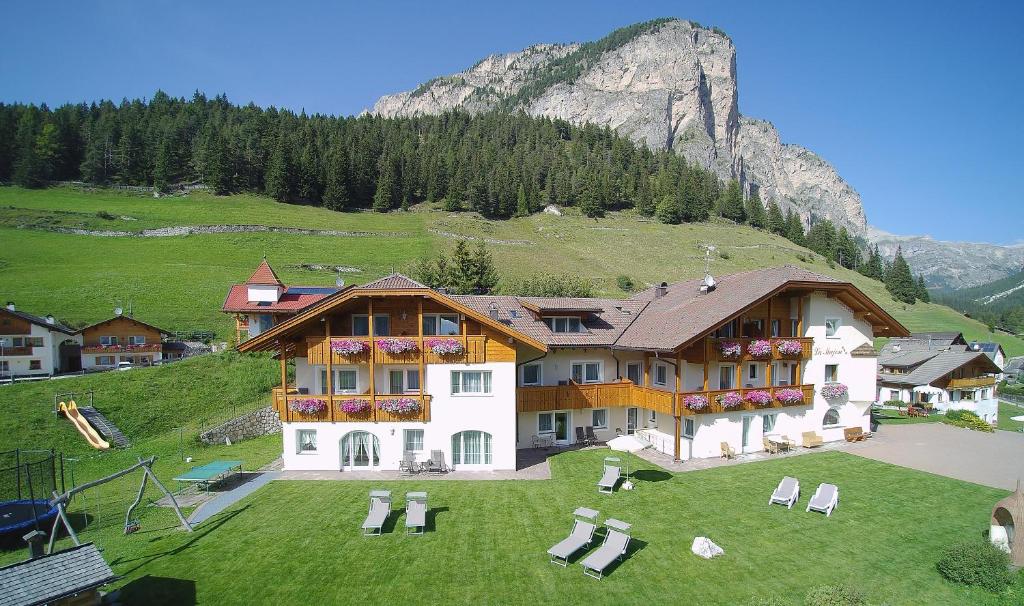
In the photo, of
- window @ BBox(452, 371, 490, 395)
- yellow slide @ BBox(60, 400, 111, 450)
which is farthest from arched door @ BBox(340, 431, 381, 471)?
yellow slide @ BBox(60, 400, 111, 450)

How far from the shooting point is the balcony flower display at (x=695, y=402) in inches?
873

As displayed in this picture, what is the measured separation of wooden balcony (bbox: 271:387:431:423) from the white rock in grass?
1149 cm

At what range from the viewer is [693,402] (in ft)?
72.8

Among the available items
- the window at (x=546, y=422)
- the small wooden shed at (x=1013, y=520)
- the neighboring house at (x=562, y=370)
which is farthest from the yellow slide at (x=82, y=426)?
the small wooden shed at (x=1013, y=520)

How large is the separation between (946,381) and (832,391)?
2676 cm

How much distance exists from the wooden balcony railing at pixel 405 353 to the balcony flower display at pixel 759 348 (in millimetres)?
12534

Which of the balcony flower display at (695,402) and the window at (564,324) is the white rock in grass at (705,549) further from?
the window at (564,324)

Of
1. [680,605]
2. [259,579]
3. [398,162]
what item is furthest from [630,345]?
[398,162]

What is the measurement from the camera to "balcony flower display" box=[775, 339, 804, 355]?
24359 millimetres

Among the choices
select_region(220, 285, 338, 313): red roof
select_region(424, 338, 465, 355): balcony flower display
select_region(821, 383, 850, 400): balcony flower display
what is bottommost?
select_region(821, 383, 850, 400): balcony flower display

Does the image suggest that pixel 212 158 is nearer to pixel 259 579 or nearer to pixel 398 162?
pixel 398 162

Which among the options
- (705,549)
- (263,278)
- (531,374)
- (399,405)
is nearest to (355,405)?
(399,405)

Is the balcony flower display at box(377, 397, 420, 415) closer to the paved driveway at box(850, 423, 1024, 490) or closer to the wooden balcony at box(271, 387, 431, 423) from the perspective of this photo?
the wooden balcony at box(271, 387, 431, 423)

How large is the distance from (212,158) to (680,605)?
371 feet
